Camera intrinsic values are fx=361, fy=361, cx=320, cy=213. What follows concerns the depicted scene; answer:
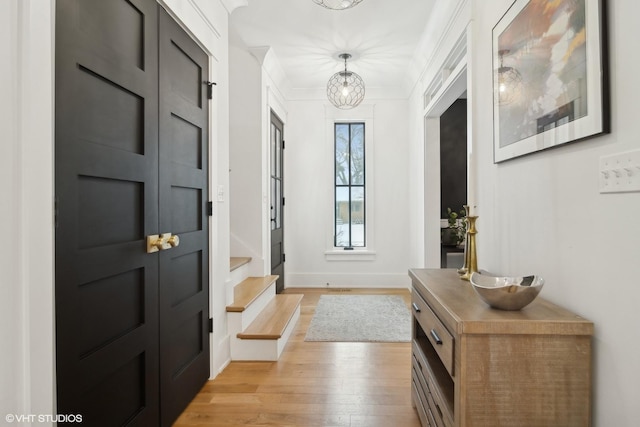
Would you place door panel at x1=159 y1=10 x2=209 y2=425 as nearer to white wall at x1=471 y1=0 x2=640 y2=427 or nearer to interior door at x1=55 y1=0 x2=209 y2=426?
interior door at x1=55 y1=0 x2=209 y2=426

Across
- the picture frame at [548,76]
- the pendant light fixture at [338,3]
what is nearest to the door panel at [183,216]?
the pendant light fixture at [338,3]

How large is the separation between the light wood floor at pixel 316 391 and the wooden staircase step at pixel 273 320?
0.19 metres

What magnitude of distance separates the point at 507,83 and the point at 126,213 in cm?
185

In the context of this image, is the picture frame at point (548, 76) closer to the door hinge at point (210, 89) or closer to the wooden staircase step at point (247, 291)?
the door hinge at point (210, 89)

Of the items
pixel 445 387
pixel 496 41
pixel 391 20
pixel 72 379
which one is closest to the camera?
pixel 72 379

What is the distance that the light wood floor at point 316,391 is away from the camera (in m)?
1.95

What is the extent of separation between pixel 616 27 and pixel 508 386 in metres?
1.10

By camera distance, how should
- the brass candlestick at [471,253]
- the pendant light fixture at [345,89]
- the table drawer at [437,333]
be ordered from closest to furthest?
the table drawer at [437,333] → the brass candlestick at [471,253] → the pendant light fixture at [345,89]

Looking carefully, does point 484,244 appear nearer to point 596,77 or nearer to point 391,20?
point 596,77

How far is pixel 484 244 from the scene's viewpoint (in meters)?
2.13

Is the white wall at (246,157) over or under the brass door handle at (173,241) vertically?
over

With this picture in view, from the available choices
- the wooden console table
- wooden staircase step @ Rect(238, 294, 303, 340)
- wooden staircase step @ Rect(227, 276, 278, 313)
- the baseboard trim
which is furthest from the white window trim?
the wooden console table

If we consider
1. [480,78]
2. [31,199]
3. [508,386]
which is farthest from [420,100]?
[31,199]

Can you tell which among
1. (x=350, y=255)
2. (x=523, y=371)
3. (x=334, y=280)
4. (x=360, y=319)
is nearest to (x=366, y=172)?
(x=350, y=255)
